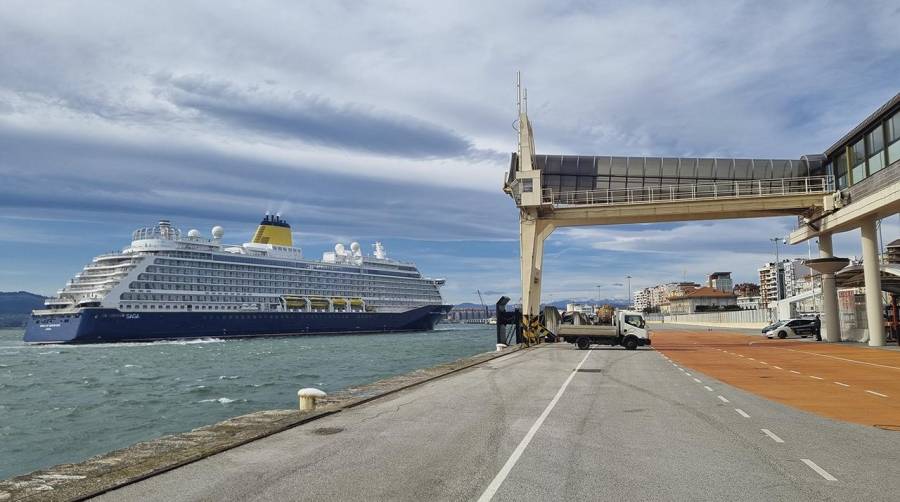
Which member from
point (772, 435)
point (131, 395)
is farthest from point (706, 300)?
point (772, 435)

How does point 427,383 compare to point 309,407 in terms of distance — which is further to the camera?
point 427,383

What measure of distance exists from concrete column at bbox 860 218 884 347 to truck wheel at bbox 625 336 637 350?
1144 centimetres

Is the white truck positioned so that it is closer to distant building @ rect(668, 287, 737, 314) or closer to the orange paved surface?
the orange paved surface

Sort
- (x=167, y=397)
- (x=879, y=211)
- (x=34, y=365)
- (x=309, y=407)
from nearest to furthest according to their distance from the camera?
(x=309, y=407) < (x=167, y=397) < (x=879, y=211) < (x=34, y=365)

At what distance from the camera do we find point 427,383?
18.1m

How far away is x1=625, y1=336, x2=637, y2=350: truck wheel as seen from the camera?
34.8 m

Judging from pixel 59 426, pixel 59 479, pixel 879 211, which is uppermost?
pixel 879 211

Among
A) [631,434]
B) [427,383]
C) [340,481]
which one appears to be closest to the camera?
[340,481]

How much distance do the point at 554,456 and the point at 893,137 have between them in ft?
97.4

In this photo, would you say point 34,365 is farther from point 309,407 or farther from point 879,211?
point 879,211

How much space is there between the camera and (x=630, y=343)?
34.8 meters

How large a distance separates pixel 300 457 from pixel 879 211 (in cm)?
3097

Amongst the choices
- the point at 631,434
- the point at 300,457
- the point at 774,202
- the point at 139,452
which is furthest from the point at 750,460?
the point at 774,202

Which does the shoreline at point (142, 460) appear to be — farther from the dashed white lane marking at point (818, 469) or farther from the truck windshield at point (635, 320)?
the truck windshield at point (635, 320)
